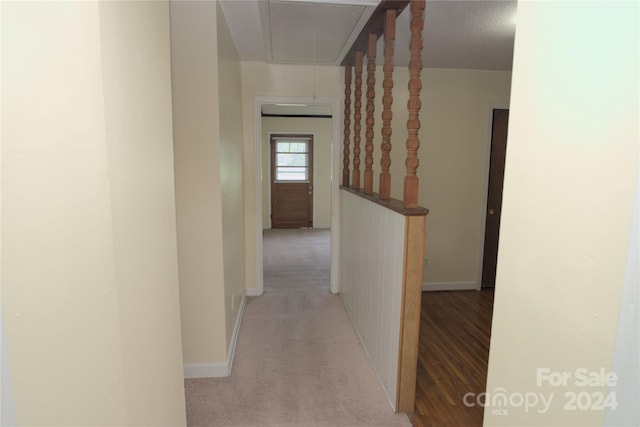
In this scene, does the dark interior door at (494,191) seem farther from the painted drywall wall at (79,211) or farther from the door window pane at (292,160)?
the door window pane at (292,160)

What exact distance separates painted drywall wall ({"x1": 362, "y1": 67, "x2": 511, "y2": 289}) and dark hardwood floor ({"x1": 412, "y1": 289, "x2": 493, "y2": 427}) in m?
0.44

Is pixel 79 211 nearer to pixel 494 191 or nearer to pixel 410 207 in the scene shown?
pixel 410 207

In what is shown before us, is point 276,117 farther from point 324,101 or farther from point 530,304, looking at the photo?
point 530,304

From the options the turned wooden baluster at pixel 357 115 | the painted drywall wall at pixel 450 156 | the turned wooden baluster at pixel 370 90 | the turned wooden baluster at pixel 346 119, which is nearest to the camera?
the turned wooden baluster at pixel 370 90

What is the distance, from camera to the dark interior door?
14.0 feet

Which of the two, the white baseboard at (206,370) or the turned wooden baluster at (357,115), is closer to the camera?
the white baseboard at (206,370)

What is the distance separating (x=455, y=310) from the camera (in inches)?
150

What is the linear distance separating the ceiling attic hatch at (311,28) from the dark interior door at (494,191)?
1945 mm

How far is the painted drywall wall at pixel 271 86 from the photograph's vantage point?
3.84 meters

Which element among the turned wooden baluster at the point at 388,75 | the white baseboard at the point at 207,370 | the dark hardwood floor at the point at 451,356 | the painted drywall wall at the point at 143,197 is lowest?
the dark hardwood floor at the point at 451,356

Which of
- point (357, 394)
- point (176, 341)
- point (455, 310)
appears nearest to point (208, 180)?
point (176, 341)

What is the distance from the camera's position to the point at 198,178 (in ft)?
7.79

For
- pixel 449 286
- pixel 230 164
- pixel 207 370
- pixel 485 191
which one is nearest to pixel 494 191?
pixel 485 191

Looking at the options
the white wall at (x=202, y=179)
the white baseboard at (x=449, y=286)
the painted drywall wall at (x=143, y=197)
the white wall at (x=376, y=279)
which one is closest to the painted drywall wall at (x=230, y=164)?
the white wall at (x=202, y=179)
